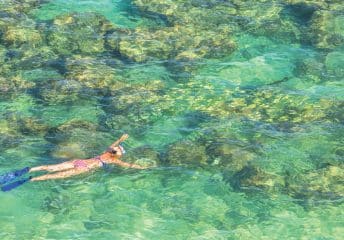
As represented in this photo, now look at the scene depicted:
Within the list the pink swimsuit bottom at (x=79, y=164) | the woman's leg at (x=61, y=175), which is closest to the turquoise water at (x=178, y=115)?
the woman's leg at (x=61, y=175)

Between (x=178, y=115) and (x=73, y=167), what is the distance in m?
3.89

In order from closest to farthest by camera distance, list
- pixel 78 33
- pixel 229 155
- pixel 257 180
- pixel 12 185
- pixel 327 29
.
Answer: pixel 12 185 → pixel 257 180 → pixel 229 155 → pixel 78 33 → pixel 327 29

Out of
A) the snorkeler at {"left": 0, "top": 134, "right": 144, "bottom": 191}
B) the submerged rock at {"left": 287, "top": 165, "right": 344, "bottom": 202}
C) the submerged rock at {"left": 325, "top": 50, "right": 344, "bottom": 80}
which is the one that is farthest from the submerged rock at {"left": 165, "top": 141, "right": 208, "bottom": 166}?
the submerged rock at {"left": 325, "top": 50, "right": 344, "bottom": 80}

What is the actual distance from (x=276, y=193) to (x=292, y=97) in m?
4.54

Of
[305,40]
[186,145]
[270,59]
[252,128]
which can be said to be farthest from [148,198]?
[305,40]

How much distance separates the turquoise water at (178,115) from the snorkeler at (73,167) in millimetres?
199

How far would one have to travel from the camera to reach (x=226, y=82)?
61.8 feet

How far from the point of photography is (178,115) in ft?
56.6

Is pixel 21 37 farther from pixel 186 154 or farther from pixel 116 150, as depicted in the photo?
pixel 186 154

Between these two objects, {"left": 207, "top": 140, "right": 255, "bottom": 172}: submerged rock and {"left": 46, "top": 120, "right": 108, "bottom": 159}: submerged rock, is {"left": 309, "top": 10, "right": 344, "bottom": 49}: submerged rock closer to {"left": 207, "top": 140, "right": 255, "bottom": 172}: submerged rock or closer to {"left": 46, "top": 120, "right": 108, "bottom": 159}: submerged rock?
{"left": 207, "top": 140, "right": 255, "bottom": 172}: submerged rock

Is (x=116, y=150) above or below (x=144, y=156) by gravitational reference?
above

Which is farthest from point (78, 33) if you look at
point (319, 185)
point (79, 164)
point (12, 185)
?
point (319, 185)

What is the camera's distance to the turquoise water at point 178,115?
13.7m

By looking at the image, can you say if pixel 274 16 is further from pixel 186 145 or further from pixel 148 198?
pixel 148 198
